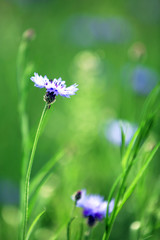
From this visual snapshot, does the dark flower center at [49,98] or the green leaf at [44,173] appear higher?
the dark flower center at [49,98]

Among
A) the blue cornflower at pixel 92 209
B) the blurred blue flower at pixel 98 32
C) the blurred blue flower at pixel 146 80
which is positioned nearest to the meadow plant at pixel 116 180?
the blue cornflower at pixel 92 209

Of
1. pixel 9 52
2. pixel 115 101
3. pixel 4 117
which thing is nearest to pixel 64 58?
pixel 9 52

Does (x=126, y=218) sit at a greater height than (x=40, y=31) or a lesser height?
lesser

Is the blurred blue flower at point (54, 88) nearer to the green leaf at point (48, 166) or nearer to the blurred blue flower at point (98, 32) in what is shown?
the green leaf at point (48, 166)

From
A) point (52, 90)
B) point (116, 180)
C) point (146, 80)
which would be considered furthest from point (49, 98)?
point (146, 80)

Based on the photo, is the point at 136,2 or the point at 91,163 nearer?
the point at 91,163

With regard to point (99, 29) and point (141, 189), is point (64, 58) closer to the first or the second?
point (99, 29)

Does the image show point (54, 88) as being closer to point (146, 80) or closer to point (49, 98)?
point (49, 98)

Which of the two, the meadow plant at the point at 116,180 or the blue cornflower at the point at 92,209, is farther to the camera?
the blue cornflower at the point at 92,209

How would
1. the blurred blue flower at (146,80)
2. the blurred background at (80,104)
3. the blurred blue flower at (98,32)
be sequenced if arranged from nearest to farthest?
the blurred background at (80,104) < the blurred blue flower at (146,80) < the blurred blue flower at (98,32)

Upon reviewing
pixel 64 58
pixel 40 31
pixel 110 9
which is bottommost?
pixel 64 58
